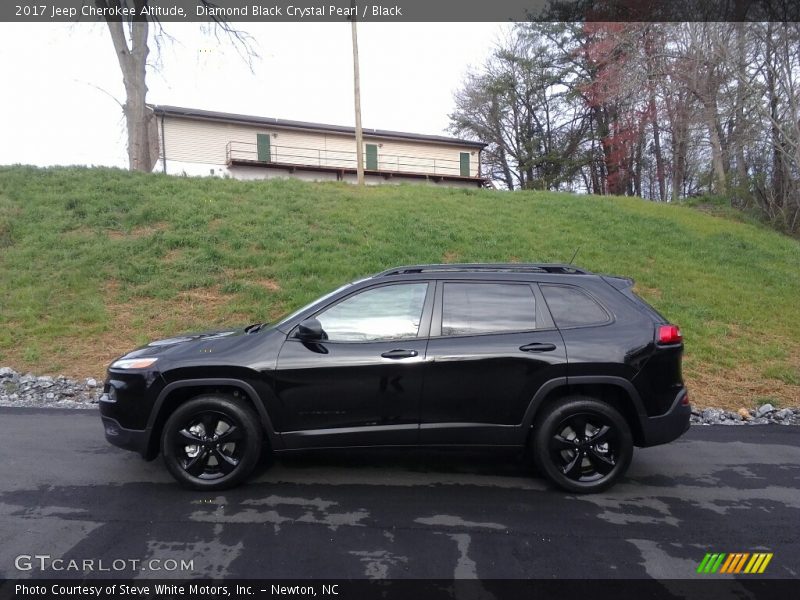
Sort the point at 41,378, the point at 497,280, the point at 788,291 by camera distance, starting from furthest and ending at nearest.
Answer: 1. the point at 788,291
2. the point at 41,378
3. the point at 497,280

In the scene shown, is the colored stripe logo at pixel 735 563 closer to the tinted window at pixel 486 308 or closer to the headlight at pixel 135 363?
the tinted window at pixel 486 308

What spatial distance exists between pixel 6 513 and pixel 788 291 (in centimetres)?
1356

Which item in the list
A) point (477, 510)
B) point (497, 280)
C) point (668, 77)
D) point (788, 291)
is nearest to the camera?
point (477, 510)

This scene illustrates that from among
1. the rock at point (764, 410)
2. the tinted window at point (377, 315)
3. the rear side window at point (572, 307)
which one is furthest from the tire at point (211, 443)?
the rock at point (764, 410)

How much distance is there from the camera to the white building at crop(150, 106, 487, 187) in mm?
29219

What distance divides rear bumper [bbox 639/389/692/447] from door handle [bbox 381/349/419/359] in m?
1.84

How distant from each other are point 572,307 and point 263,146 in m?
29.2

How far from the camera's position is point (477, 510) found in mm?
3986

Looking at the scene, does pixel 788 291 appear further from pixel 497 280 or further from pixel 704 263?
pixel 497 280

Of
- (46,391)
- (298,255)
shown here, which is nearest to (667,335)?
(46,391)

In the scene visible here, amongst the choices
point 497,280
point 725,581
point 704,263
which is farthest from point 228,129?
point 725,581

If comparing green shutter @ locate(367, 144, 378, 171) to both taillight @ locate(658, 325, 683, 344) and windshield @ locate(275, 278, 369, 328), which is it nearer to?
windshield @ locate(275, 278, 369, 328)

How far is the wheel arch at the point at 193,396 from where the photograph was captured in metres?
4.21

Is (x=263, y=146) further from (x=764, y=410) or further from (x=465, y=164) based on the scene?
(x=764, y=410)
